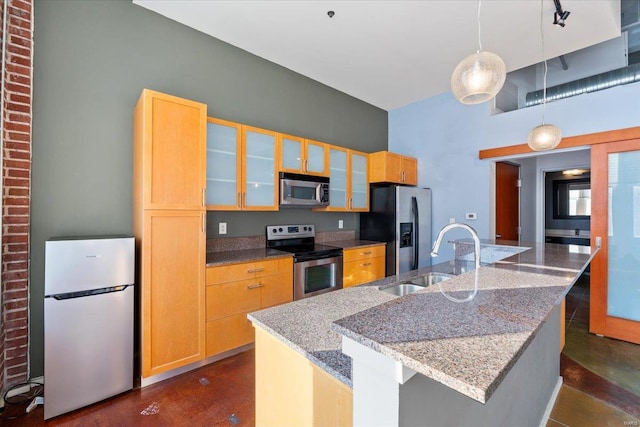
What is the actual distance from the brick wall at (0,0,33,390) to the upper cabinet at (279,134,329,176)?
201cm

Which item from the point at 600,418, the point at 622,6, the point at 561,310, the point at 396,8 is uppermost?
the point at 622,6

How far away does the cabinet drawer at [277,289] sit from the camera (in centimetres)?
272

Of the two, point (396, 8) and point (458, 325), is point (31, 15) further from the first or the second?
point (458, 325)

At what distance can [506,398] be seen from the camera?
4.18ft

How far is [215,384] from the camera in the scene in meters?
2.20

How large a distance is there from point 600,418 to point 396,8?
134 inches

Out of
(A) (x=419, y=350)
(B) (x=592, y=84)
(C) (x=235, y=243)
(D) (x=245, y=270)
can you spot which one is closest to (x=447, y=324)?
(A) (x=419, y=350)

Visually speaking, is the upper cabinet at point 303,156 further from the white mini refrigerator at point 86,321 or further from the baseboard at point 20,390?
the baseboard at point 20,390

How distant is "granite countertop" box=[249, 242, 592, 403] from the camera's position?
53 cm

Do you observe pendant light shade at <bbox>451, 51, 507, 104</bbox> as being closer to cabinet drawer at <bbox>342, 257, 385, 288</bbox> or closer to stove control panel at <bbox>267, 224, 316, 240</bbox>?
cabinet drawer at <bbox>342, 257, 385, 288</bbox>

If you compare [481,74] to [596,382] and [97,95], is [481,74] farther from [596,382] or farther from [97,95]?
[97,95]

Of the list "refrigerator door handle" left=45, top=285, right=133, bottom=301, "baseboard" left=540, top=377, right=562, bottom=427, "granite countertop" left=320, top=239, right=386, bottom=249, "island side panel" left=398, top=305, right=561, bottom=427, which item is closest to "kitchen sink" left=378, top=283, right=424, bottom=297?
"island side panel" left=398, top=305, right=561, bottom=427

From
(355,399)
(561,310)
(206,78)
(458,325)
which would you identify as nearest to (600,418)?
(561,310)

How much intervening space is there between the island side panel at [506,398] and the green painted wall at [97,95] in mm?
2596
